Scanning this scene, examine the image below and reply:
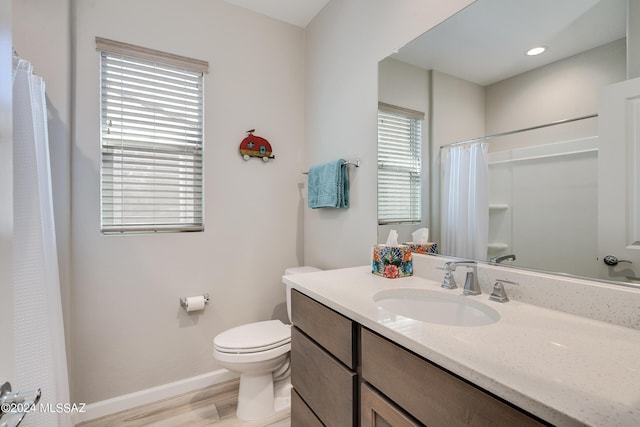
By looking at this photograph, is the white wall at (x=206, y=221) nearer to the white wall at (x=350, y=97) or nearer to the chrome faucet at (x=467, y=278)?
the white wall at (x=350, y=97)

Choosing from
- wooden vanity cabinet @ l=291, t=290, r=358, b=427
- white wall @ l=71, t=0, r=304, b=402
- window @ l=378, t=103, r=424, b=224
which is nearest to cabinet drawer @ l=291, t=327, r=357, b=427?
wooden vanity cabinet @ l=291, t=290, r=358, b=427

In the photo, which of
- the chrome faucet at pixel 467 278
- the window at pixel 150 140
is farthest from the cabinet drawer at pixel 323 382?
the window at pixel 150 140

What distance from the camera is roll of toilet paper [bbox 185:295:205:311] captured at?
1896 millimetres

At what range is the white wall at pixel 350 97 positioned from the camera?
5.10 ft

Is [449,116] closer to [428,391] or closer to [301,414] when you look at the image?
[428,391]

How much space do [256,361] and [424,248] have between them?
3.58 feet

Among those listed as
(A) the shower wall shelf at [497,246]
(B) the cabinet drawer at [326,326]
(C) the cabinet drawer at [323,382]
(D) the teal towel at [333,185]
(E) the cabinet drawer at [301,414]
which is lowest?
(E) the cabinet drawer at [301,414]

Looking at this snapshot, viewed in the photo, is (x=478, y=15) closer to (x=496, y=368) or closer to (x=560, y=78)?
(x=560, y=78)

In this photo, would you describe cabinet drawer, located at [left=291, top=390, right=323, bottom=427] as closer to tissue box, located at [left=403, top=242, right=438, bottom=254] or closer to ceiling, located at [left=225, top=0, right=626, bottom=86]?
tissue box, located at [left=403, top=242, right=438, bottom=254]

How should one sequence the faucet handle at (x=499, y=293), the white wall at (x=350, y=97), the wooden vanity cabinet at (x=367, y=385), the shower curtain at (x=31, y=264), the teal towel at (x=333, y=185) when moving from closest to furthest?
the wooden vanity cabinet at (x=367, y=385)
the faucet handle at (x=499, y=293)
the shower curtain at (x=31, y=264)
the white wall at (x=350, y=97)
the teal towel at (x=333, y=185)

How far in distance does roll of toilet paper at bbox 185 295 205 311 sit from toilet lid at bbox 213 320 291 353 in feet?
0.93

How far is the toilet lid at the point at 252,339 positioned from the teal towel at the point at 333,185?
0.84 metres

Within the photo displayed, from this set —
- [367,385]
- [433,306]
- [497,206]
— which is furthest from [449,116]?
[367,385]

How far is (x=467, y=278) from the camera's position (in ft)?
3.64
